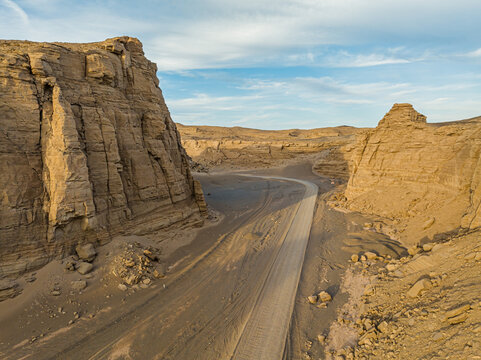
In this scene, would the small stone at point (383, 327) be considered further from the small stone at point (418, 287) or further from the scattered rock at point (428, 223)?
the scattered rock at point (428, 223)

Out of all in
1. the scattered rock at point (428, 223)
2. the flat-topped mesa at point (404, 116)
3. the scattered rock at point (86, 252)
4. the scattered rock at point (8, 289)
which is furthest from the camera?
the flat-topped mesa at point (404, 116)

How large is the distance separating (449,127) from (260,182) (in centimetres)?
2276

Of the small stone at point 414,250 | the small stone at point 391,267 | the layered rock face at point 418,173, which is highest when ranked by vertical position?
the layered rock face at point 418,173

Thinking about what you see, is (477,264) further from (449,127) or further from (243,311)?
(449,127)

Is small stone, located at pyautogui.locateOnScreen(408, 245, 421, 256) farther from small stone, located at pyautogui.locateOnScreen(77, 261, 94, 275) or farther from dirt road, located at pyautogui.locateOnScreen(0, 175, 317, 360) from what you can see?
small stone, located at pyautogui.locateOnScreen(77, 261, 94, 275)

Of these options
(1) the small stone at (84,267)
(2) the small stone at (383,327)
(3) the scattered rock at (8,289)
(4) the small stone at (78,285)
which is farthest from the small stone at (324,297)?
(3) the scattered rock at (8,289)

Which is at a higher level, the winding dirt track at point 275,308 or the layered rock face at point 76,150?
the layered rock face at point 76,150

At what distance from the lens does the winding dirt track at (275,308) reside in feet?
26.6

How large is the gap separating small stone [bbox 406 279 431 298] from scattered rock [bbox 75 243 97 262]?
1275 centimetres

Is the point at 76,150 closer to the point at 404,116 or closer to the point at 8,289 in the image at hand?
the point at 8,289

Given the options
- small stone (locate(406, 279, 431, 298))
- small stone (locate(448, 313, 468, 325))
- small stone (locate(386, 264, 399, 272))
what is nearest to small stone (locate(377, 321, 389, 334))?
small stone (locate(406, 279, 431, 298))

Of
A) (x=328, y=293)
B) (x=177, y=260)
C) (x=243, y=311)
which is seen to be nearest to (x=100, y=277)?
(x=177, y=260)

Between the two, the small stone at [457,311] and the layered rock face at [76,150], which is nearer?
the small stone at [457,311]

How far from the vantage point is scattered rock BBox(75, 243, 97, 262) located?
1086 cm
